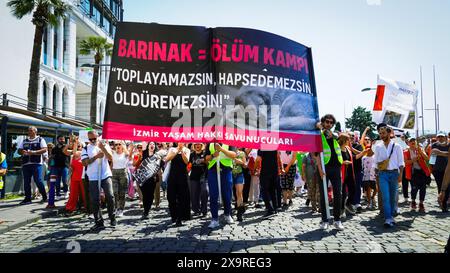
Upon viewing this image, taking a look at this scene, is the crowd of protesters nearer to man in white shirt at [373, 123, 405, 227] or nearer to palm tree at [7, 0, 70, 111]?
man in white shirt at [373, 123, 405, 227]

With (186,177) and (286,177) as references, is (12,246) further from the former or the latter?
(286,177)

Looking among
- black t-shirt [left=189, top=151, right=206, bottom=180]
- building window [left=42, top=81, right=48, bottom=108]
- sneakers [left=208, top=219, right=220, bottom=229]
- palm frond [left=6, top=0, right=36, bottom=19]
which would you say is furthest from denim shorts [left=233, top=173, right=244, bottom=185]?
building window [left=42, top=81, right=48, bottom=108]

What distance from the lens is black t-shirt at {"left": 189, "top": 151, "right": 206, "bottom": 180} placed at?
8.52 metres

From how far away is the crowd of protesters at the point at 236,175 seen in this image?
6.95 metres

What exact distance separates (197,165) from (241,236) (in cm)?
265

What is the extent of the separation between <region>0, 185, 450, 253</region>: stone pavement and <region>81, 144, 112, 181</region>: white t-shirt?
3.37 feet

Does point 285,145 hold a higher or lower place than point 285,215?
higher

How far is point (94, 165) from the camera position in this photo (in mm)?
7117

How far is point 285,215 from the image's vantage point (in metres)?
8.67

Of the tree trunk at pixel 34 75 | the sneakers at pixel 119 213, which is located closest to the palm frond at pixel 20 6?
the tree trunk at pixel 34 75

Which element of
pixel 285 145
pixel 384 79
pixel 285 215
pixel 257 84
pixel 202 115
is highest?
pixel 384 79

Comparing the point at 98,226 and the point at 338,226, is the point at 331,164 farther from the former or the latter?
the point at 98,226
